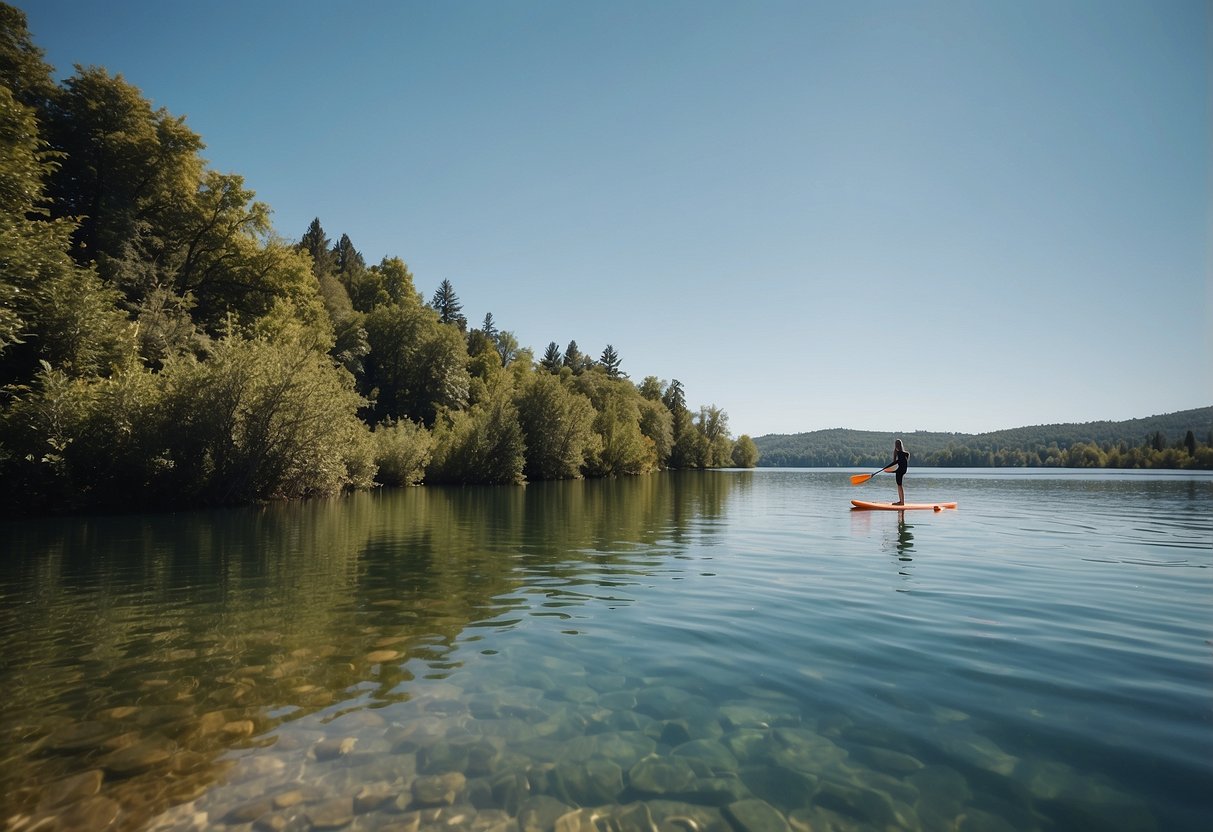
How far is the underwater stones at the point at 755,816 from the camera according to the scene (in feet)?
12.4

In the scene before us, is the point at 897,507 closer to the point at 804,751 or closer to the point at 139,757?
the point at 804,751

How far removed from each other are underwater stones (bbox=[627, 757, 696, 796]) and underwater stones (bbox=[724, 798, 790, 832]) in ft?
1.19

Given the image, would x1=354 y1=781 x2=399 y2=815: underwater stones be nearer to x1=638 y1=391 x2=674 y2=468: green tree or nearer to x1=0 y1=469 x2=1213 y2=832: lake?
x1=0 y1=469 x2=1213 y2=832: lake

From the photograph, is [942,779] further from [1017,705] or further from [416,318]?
[416,318]

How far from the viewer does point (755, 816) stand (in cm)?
388

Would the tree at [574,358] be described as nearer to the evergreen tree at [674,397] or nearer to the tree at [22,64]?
the evergreen tree at [674,397]

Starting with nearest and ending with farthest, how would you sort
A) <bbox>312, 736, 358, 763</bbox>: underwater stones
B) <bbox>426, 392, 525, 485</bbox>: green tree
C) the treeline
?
<bbox>312, 736, 358, 763</bbox>: underwater stones
the treeline
<bbox>426, 392, 525, 485</bbox>: green tree

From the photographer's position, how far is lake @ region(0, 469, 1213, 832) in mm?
4047

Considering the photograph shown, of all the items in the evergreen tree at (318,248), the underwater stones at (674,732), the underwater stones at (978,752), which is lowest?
the underwater stones at (978,752)

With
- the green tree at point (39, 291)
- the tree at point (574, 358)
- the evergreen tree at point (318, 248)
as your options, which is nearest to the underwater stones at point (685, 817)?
the green tree at point (39, 291)

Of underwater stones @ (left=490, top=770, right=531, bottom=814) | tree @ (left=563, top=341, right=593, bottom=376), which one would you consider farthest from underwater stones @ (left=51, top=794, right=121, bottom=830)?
tree @ (left=563, top=341, right=593, bottom=376)

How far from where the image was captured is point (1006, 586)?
36.2ft

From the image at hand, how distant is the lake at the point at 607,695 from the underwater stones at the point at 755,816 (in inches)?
0.8

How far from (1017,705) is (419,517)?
21529 millimetres
